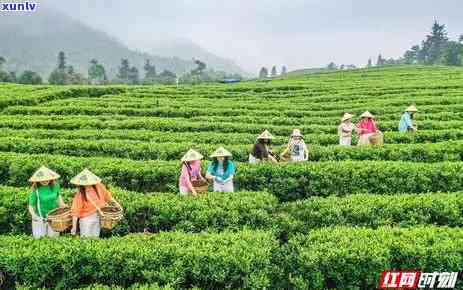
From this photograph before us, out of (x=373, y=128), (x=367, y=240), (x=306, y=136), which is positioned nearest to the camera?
(x=367, y=240)

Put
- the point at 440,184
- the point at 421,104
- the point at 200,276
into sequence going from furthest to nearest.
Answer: the point at 421,104 → the point at 440,184 → the point at 200,276

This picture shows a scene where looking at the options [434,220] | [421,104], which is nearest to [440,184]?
[434,220]

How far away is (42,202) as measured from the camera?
941cm

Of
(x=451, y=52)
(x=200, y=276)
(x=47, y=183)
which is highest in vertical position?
(x=451, y=52)

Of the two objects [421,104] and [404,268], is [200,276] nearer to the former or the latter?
[404,268]

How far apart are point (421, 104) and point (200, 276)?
906 inches

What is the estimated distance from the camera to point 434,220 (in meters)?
9.94

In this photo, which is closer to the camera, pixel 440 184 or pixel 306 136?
pixel 440 184

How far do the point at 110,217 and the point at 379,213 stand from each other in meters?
5.65

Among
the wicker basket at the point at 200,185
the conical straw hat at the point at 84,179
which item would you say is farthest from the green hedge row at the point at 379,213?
the conical straw hat at the point at 84,179

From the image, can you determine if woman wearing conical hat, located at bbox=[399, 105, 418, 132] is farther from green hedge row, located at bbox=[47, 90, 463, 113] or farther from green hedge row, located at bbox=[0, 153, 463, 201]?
green hedge row, located at bbox=[47, 90, 463, 113]

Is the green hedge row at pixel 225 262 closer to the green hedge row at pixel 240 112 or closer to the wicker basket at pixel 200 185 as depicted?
the wicker basket at pixel 200 185

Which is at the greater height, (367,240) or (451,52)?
(451,52)

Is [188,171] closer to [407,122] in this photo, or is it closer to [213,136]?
[213,136]
